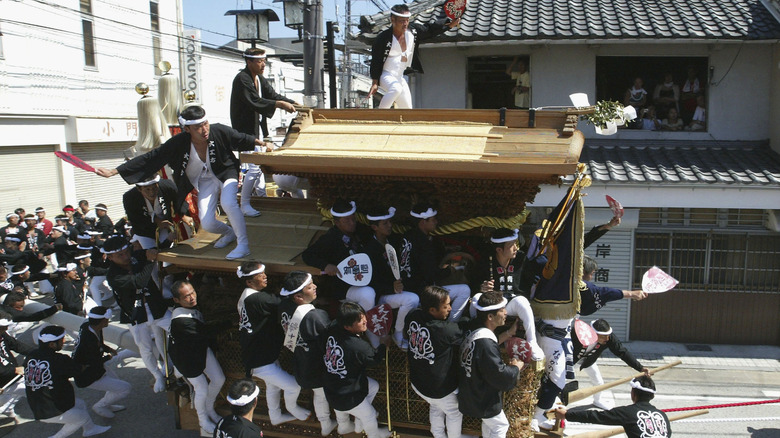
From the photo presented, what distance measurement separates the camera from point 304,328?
5.20m

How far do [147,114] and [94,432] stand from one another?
4.13 meters

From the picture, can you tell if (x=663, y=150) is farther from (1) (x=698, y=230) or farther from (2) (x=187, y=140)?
(2) (x=187, y=140)

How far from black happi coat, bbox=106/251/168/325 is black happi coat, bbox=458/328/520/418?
3587 mm

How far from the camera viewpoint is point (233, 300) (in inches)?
250

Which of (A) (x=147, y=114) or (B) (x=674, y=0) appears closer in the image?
(A) (x=147, y=114)

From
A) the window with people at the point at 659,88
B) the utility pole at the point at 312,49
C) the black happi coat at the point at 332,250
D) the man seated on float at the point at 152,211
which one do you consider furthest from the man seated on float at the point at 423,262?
the window with people at the point at 659,88

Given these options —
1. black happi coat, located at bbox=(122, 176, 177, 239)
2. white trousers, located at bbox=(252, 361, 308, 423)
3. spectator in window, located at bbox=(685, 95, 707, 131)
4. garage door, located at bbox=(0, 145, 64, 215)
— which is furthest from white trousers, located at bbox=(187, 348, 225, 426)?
garage door, located at bbox=(0, 145, 64, 215)

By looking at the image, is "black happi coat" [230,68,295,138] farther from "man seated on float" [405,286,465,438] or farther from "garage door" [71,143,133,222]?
"garage door" [71,143,133,222]

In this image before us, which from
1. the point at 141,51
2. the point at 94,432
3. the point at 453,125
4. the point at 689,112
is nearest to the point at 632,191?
the point at 689,112

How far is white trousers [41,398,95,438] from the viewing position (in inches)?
262

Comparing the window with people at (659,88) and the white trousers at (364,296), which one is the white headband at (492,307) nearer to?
the white trousers at (364,296)

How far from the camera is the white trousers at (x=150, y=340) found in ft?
22.4

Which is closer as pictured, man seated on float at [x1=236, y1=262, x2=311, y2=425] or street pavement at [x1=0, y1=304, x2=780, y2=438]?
man seated on float at [x1=236, y1=262, x2=311, y2=425]

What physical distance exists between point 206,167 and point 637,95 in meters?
8.24
